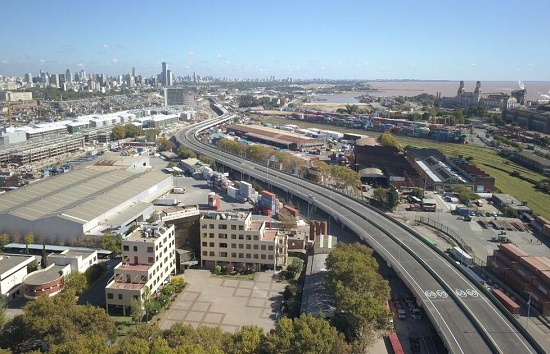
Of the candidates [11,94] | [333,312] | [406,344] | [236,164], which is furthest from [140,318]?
[11,94]

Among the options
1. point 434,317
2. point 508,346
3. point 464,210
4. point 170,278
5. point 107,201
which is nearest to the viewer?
point 508,346

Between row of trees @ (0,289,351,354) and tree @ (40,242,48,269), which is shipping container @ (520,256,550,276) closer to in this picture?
row of trees @ (0,289,351,354)

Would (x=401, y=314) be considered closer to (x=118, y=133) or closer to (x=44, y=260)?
(x=44, y=260)

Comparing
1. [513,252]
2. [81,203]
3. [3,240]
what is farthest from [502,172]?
[3,240]

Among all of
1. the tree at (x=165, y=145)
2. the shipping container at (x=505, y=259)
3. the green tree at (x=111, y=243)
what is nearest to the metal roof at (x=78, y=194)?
the green tree at (x=111, y=243)

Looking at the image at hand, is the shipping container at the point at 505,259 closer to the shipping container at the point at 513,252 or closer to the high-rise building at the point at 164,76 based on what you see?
the shipping container at the point at 513,252

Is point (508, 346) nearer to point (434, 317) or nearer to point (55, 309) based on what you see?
point (434, 317)

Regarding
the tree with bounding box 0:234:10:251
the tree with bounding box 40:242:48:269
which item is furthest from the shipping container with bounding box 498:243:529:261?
the tree with bounding box 0:234:10:251
